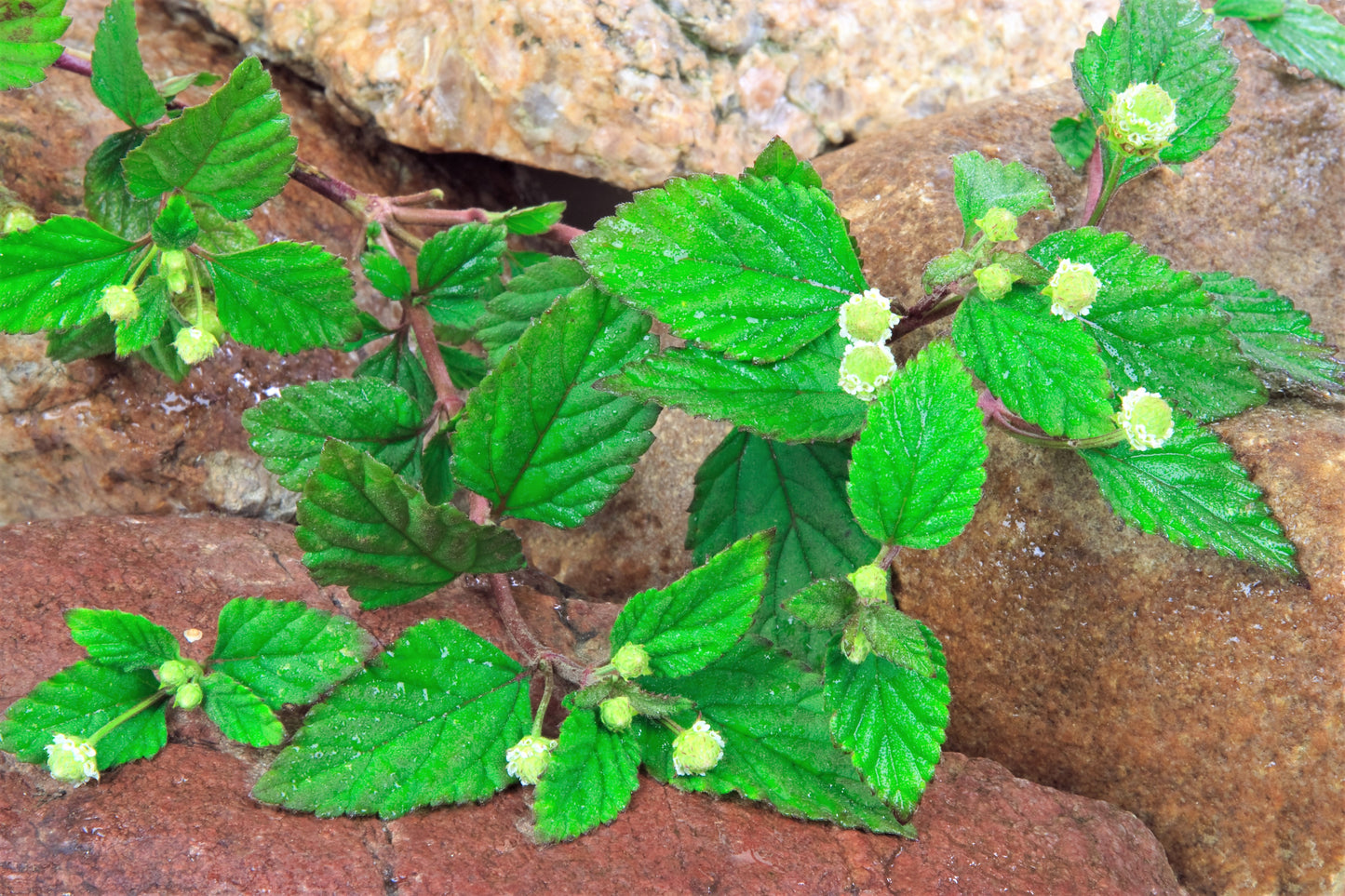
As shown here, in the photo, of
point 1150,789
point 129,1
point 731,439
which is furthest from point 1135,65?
point 129,1

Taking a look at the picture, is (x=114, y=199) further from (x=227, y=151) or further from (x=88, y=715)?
(x=88, y=715)

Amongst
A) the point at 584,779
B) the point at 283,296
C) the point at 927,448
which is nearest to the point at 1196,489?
the point at 927,448

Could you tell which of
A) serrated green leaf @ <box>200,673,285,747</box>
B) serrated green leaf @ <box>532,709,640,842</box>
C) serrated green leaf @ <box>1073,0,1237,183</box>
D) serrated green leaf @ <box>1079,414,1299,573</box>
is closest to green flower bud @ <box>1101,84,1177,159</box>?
serrated green leaf @ <box>1073,0,1237,183</box>

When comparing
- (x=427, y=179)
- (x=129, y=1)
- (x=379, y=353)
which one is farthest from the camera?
A: (x=427, y=179)

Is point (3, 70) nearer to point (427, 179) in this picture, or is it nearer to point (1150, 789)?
point (427, 179)

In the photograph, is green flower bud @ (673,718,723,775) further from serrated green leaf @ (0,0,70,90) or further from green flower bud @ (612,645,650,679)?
serrated green leaf @ (0,0,70,90)

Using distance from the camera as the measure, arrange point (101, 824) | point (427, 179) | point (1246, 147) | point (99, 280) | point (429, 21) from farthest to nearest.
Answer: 1. point (427, 179)
2. point (429, 21)
3. point (1246, 147)
4. point (99, 280)
5. point (101, 824)
